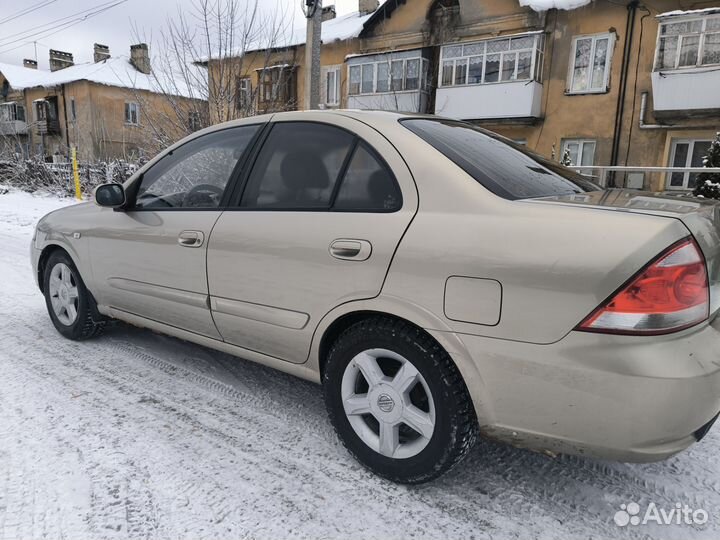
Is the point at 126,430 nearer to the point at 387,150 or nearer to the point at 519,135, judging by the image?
the point at 387,150

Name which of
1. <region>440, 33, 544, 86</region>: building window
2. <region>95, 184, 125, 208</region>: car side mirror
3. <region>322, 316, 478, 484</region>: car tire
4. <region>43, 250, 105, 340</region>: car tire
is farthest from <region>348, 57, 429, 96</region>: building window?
<region>322, 316, 478, 484</region>: car tire

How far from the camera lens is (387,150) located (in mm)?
2162

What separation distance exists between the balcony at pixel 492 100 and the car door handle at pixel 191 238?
15359 millimetres

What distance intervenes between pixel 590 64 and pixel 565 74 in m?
0.77

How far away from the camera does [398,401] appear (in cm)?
203

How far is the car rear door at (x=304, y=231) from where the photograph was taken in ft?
6.79

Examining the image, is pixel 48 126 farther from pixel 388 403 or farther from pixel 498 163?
pixel 388 403

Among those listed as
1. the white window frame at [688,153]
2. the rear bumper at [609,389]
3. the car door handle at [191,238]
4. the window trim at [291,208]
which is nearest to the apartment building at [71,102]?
the white window frame at [688,153]

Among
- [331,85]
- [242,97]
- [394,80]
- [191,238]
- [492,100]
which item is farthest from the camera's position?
[331,85]

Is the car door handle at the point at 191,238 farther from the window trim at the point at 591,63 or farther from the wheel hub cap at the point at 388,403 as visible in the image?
the window trim at the point at 591,63

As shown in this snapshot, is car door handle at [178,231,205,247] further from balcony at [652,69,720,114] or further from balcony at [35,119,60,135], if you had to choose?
balcony at [35,119,60,135]

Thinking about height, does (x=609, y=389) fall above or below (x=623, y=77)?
below

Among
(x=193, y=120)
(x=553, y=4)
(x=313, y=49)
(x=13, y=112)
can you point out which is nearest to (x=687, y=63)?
(x=553, y=4)

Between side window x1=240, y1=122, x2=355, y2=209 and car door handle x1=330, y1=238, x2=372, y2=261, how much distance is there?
235 mm
